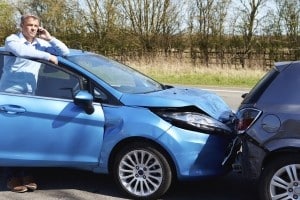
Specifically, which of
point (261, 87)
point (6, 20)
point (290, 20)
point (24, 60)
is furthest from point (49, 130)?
point (6, 20)

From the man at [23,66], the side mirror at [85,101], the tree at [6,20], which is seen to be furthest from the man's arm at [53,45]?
the tree at [6,20]

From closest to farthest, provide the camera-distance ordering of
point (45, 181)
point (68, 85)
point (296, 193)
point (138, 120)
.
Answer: point (296, 193) < point (138, 120) < point (68, 85) < point (45, 181)

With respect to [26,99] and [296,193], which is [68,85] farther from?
[296,193]

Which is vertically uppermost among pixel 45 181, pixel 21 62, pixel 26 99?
pixel 21 62

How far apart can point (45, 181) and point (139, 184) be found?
1286 millimetres

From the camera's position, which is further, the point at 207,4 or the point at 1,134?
the point at 207,4

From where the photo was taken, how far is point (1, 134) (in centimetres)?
523

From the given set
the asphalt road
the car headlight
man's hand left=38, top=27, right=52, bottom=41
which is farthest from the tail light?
man's hand left=38, top=27, right=52, bottom=41

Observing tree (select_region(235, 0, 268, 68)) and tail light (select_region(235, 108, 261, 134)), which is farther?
tree (select_region(235, 0, 268, 68))

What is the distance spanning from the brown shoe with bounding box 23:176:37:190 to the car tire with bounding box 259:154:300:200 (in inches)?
93.7

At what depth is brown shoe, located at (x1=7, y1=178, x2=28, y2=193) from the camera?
539 centimetres

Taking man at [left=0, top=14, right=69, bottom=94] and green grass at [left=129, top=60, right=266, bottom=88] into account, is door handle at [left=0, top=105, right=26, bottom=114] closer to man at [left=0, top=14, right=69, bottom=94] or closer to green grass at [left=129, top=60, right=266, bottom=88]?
man at [left=0, top=14, right=69, bottom=94]

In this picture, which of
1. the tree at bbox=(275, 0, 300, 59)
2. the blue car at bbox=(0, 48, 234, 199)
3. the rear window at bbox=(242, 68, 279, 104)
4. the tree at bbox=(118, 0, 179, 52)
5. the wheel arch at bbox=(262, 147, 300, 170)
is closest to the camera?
the wheel arch at bbox=(262, 147, 300, 170)

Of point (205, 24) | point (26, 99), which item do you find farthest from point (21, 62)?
point (205, 24)
